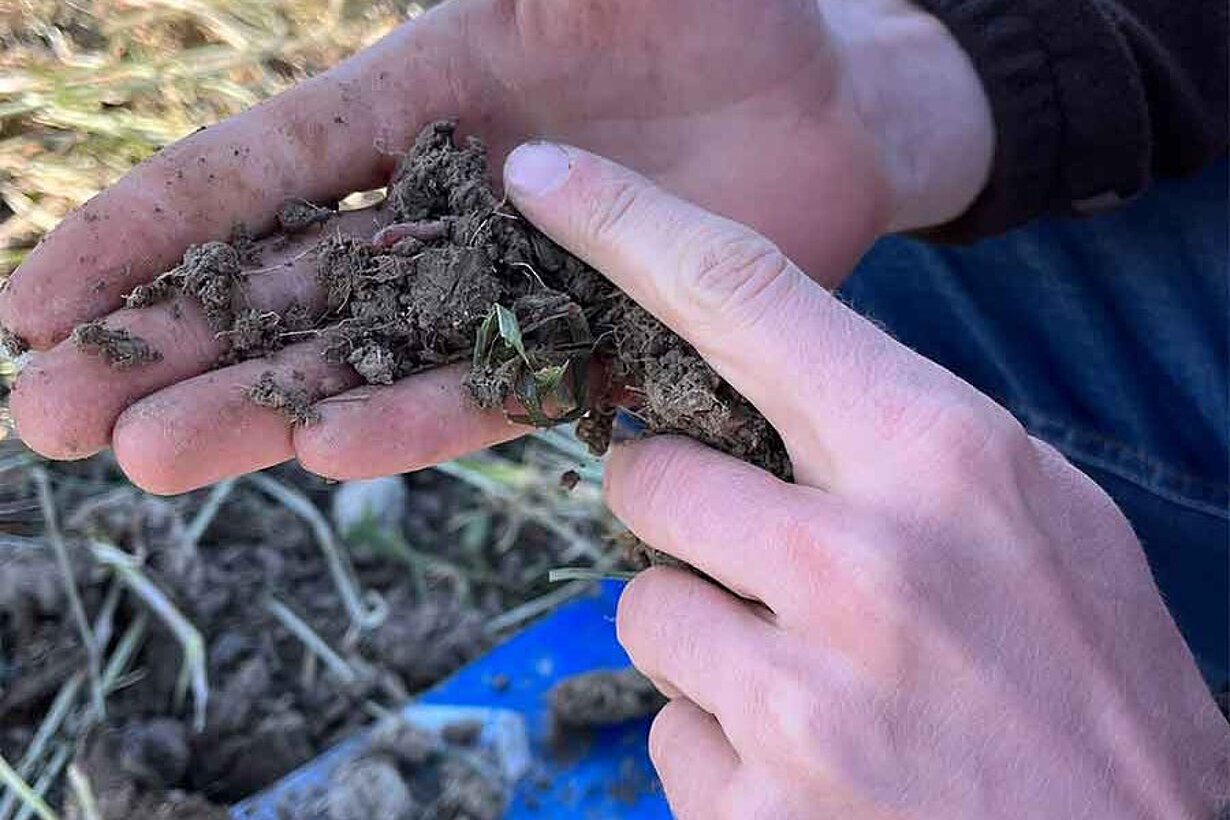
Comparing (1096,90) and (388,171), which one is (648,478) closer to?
(388,171)

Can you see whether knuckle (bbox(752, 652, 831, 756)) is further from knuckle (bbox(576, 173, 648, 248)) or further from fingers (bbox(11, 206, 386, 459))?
fingers (bbox(11, 206, 386, 459))

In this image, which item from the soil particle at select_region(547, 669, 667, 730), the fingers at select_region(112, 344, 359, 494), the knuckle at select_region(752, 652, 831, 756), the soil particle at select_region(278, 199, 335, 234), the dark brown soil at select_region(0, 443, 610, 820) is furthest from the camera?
the soil particle at select_region(547, 669, 667, 730)

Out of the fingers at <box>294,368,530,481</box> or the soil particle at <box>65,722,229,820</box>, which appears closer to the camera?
the fingers at <box>294,368,530,481</box>

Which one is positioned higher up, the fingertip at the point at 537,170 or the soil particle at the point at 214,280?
the fingertip at the point at 537,170

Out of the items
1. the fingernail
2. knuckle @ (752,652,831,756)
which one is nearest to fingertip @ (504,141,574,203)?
the fingernail

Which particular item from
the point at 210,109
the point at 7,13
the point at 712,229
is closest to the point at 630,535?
the point at 712,229

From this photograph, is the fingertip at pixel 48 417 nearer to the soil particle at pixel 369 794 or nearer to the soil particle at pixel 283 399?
the soil particle at pixel 283 399

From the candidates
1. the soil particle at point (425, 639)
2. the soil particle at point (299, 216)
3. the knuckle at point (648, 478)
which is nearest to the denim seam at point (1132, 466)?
the knuckle at point (648, 478)

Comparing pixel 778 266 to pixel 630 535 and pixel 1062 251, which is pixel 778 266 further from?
pixel 1062 251
